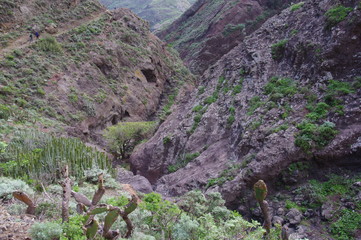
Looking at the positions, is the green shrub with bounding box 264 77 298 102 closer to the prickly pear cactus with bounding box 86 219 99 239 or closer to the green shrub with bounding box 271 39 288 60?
the green shrub with bounding box 271 39 288 60

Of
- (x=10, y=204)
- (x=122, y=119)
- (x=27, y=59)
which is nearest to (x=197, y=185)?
(x=10, y=204)

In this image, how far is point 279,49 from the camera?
14633 mm

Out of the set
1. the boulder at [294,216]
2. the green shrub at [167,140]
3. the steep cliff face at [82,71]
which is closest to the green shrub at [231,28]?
the steep cliff face at [82,71]

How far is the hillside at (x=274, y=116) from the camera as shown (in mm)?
9602

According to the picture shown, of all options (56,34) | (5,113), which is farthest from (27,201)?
(56,34)

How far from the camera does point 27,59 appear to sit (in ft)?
74.7

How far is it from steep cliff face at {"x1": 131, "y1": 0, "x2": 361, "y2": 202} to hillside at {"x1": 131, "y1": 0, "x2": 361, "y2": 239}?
36 mm

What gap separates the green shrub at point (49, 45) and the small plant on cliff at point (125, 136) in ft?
31.2

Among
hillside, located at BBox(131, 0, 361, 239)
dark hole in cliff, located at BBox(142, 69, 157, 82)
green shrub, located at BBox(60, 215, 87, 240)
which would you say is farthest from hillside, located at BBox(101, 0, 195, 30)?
green shrub, located at BBox(60, 215, 87, 240)

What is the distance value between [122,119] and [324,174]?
19958 millimetres

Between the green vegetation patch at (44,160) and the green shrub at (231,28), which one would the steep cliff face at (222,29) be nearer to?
the green shrub at (231,28)

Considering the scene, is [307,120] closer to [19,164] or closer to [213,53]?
[19,164]

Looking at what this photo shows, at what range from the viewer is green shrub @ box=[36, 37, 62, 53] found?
24.6 m

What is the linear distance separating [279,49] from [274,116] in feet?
15.8
